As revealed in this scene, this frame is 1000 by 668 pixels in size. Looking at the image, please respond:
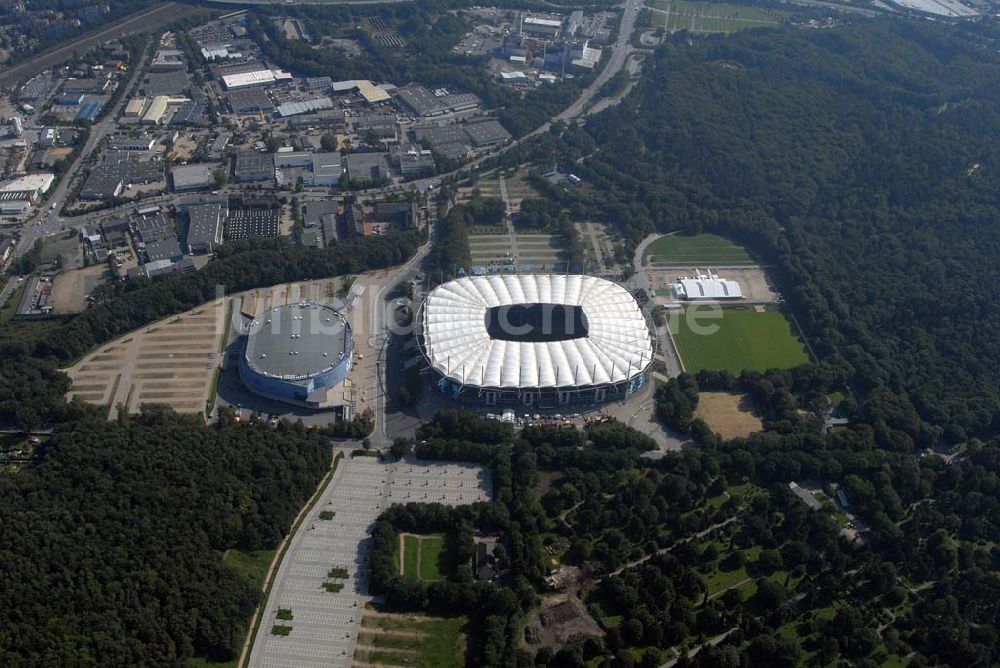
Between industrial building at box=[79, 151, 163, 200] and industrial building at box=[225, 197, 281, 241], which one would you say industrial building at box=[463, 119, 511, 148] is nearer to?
industrial building at box=[225, 197, 281, 241]

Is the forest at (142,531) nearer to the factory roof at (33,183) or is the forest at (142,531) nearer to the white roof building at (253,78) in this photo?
the factory roof at (33,183)

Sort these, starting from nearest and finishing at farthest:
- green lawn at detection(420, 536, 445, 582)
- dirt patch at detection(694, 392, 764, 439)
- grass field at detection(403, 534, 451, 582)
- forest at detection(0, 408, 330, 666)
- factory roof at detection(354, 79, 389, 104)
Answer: forest at detection(0, 408, 330, 666) → green lawn at detection(420, 536, 445, 582) → grass field at detection(403, 534, 451, 582) → dirt patch at detection(694, 392, 764, 439) → factory roof at detection(354, 79, 389, 104)

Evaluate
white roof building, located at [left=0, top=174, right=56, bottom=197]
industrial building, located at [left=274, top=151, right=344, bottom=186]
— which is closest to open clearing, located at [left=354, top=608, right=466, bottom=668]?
industrial building, located at [left=274, top=151, right=344, bottom=186]

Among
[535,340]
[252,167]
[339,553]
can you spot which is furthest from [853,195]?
[339,553]

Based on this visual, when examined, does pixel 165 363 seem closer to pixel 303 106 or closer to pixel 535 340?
pixel 535 340

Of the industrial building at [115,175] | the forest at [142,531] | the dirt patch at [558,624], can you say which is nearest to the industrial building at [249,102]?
the industrial building at [115,175]

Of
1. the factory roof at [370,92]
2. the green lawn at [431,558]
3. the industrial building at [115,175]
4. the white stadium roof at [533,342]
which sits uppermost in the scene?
the white stadium roof at [533,342]

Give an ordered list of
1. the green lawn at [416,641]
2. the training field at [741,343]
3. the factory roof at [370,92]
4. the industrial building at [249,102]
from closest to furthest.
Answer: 1. the green lawn at [416,641]
2. the training field at [741,343]
3. the industrial building at [249,102]
4. the factory roof at [370,92]
